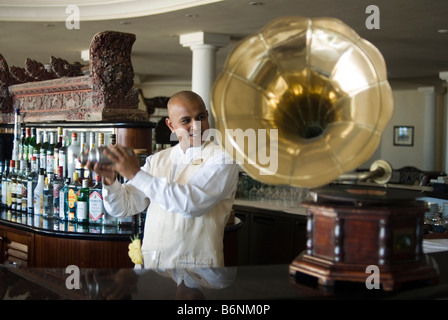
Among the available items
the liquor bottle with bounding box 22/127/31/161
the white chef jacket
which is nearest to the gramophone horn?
the white chef jacket

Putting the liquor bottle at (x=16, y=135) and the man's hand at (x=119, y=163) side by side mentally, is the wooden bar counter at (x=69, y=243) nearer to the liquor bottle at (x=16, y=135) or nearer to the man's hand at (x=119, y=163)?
the liquor bottle at (x=16, y=135)

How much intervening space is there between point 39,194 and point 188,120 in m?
1.89

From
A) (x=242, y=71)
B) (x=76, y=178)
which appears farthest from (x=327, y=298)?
(x=76, y=178)

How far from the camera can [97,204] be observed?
3609 mm

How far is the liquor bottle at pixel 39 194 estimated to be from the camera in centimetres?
402

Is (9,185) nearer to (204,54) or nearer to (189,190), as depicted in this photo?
(189,190)

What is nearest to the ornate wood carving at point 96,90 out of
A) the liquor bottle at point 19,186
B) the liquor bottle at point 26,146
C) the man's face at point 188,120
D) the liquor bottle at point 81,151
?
the liquor bottle at point 81,151

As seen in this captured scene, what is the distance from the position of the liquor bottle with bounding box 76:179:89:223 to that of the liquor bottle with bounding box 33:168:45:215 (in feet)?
1.54

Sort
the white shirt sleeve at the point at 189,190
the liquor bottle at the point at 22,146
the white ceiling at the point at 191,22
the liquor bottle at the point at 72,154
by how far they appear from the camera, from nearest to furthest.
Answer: the white shirt sleeve at the point at 189,190, the liquor bottle at the point at 72,154, the liquor bottle at the point at 22,146, the white ceiling at the point at 191,22

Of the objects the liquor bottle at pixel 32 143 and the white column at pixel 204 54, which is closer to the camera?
the liquor bottle at pixel 32 143

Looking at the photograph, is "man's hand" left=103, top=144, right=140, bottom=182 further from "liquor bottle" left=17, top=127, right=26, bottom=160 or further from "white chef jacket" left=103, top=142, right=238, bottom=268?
"liquor bottle" left=17, top=127, right=26, bottom=160

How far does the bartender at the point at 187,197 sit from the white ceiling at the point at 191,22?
4.88 m

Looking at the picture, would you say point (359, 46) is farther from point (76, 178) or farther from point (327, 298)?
point (76, 178)

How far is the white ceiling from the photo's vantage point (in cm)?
743
